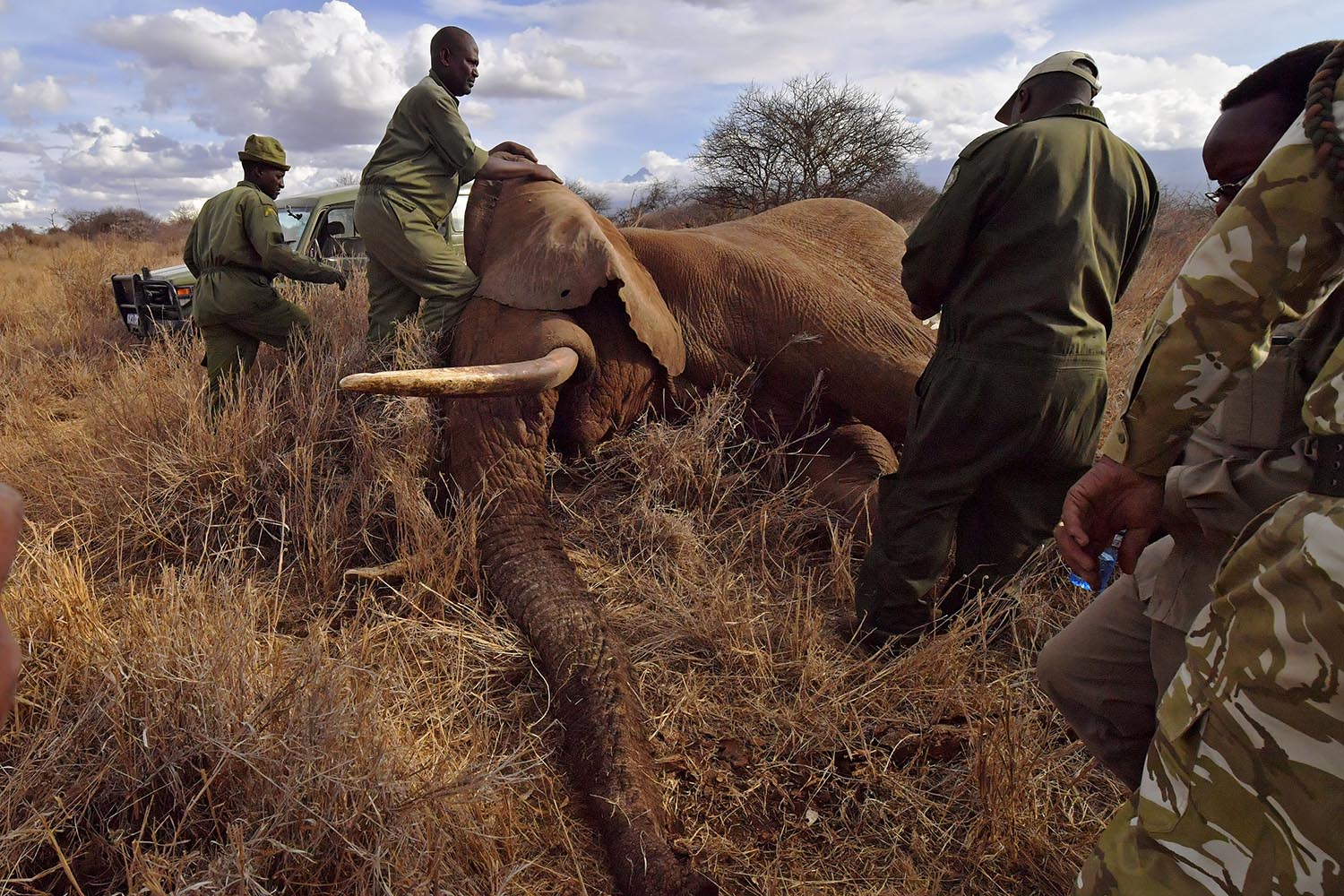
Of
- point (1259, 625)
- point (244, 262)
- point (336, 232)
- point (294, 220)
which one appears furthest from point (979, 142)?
point (294, 220)

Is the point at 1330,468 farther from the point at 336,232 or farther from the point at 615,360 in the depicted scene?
the point at 336,232

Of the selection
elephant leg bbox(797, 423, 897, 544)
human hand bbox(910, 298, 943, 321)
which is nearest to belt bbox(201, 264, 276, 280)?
elephant leg bbox(797, 423, 897, 544)

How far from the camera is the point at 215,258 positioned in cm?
593

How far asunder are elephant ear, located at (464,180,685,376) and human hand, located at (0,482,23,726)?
3227mm

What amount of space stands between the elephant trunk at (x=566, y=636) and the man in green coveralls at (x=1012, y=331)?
1.14 metres

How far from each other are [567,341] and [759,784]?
6.75 feet

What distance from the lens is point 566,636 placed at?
3006mm

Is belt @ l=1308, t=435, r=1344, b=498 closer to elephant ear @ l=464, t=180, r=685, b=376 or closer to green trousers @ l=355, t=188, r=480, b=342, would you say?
elephant ear @ l=464, t=180, r=685, b=376

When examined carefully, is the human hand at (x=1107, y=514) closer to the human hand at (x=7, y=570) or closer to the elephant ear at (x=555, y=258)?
the human hand at (x=7, y=570)

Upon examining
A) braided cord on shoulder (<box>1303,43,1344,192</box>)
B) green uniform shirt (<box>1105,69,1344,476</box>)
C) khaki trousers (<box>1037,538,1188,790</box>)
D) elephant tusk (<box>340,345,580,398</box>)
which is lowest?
khaki trousers (<box>1037,538,1188,790</box>)

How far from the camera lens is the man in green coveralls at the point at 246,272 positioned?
5.83m

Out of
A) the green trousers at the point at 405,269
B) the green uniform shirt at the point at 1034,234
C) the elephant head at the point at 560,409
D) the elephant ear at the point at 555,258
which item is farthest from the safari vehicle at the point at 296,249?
the green uniform shirt at the point at 1034,234

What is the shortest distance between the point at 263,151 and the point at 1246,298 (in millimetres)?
6511

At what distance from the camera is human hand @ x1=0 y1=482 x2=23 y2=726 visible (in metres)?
0.75
